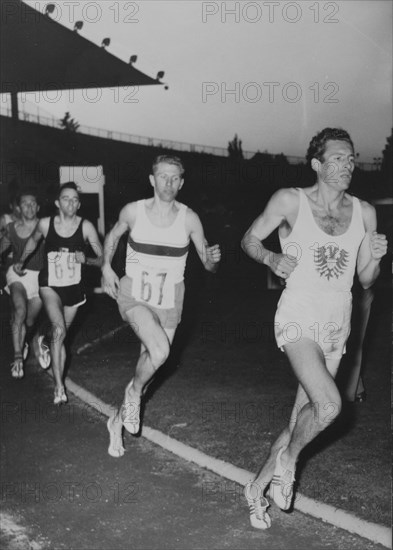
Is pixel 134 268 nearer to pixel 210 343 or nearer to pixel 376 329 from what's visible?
pixel 210 343

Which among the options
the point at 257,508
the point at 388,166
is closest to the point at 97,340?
the point at 257,508

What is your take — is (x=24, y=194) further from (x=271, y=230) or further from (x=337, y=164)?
(x=337, y=164)

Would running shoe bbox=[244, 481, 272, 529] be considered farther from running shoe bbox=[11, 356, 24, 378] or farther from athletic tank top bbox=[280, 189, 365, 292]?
running shoe bbox=[11, 356, 24, 378]

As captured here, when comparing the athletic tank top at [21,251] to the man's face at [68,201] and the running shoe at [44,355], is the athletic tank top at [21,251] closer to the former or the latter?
the running shoe at [44,355]

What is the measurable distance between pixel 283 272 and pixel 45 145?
28.3 meters

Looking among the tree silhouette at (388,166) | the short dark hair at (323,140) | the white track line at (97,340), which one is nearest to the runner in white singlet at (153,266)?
the short dark hair at (323,140)

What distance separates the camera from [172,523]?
14.1ft

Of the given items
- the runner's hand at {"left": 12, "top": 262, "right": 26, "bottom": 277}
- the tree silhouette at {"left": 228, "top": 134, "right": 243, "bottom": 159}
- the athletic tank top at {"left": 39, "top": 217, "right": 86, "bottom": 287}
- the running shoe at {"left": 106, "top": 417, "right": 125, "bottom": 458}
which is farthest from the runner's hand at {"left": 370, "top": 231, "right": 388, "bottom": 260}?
the tree silhouette at {"left": 228, "top": 134, "right": 243, "bottom": 159}

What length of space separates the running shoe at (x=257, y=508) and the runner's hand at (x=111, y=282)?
77.7 inches

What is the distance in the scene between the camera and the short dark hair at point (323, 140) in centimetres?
426

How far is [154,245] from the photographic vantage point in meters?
5.36

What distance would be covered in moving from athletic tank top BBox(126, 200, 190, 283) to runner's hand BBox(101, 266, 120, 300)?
159 mm

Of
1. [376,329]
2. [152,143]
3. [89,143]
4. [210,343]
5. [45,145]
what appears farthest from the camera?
[152,143]

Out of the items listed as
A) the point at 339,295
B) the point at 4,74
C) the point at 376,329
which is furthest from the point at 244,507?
the point at 4,74
